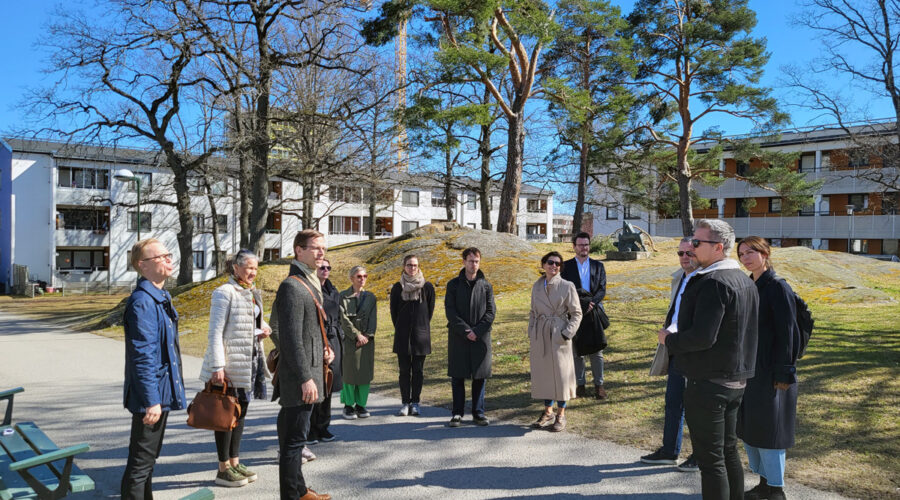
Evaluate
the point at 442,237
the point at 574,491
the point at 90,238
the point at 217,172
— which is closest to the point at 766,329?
the point at 574,491

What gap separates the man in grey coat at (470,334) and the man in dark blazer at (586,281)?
3.86ft

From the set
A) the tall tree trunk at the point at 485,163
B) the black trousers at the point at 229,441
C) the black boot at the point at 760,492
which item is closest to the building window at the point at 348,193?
the tall tree trunk at the point at 485,163

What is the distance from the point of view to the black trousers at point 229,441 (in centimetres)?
451

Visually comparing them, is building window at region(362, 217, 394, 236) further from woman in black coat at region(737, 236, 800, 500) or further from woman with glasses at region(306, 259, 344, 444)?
woman in black coat at region(737, 236, 800, 500)

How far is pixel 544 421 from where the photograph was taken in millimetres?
5957

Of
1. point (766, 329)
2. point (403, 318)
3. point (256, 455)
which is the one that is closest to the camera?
point (766, 329)

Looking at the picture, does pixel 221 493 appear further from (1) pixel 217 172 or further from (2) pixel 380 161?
(1) pixel 217 172

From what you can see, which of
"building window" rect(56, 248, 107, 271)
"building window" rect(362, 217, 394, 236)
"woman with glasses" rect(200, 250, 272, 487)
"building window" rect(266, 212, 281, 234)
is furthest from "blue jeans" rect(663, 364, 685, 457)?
"building window" rect(362, 217, 394, 236)

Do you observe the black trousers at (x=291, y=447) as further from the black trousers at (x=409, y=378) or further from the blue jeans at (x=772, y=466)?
the blue jeans at (x=772, y=466)

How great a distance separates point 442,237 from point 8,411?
14638 millimetres

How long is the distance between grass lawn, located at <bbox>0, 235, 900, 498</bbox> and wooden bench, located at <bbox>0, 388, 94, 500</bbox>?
3800 mm

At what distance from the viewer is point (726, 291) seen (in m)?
3.48

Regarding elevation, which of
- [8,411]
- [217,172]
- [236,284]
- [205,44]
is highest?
[205,44]

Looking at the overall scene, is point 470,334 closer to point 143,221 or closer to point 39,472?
point 39,472
